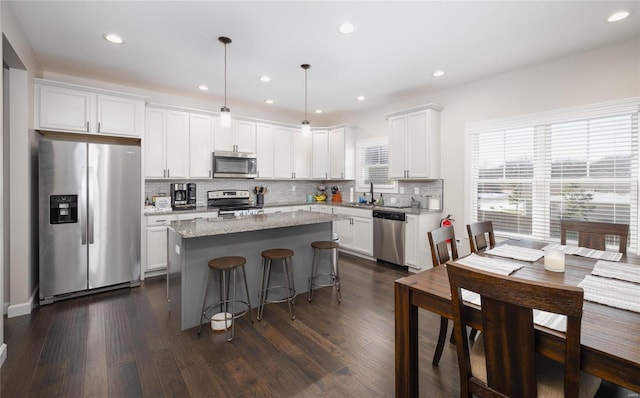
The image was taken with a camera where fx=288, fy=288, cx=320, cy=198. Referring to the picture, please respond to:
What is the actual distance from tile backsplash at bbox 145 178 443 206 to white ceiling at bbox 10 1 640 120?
1520 millimetres

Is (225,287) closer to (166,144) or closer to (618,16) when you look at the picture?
(166,144)

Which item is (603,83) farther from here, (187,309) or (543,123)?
(187,309)

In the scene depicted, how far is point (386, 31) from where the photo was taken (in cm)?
271

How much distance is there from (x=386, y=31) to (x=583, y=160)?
102 inches

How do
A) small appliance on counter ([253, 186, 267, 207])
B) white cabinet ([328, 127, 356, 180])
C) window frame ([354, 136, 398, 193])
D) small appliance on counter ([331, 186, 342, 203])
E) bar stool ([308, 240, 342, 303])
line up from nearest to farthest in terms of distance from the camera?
bar stool ([308, 240, 342, 303])
window frame ([354, 136, 398, 193])
small appliance on counter ([253, 186, 267, 207])
white cabinet ([328, 127, 356, 180])
small appliance on counter ([331, 186, 342, 203])

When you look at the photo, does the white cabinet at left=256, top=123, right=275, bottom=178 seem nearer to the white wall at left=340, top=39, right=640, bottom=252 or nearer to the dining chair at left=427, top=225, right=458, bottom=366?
the white wall at left=340, top=39, right=640, bottom=252

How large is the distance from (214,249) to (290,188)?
134 inches

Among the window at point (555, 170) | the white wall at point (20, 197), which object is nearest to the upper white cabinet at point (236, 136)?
the white wall at point (20, 197)

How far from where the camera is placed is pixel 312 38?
2.85 m

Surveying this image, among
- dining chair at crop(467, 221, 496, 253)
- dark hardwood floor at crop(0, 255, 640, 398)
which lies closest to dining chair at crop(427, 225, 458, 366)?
dark hardwood floor at crop(0, 255, 640, 398)

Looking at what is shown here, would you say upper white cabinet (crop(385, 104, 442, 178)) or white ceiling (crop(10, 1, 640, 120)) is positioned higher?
white ceiling (crop(10, 1, 640, 120))

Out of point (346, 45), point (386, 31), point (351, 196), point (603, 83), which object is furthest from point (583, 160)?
point (351, 196)

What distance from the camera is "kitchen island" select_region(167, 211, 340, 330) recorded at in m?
2.59

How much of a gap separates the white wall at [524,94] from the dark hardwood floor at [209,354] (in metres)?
2.34
